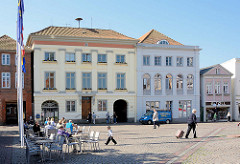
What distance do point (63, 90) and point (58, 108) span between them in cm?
227

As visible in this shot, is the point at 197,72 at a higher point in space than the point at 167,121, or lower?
higher

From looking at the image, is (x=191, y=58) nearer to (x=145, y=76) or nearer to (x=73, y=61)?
(x=145, y=76)

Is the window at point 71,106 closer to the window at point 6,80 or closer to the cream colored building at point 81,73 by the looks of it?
the cream colored building at point 81,73

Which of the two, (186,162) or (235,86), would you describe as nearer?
(186,162)

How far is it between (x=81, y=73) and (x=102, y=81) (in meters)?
2.91

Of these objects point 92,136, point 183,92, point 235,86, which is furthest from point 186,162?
point 235,86

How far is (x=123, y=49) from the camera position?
3912 cm

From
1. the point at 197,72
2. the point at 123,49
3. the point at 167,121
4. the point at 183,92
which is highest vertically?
the point at 123,49

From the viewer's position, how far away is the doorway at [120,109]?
4047 centimetres

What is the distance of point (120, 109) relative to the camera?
41.6 meters

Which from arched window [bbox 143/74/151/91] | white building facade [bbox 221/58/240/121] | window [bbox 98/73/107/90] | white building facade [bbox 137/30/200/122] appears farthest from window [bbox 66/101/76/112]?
white building facade [bbox 221/58/240/121]

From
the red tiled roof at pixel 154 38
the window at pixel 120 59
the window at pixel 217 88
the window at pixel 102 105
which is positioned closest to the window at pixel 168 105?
the window at pixel 217 88

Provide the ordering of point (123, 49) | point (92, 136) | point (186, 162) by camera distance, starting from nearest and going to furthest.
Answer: point (186, 162), point (92, 136), point (123, 49)

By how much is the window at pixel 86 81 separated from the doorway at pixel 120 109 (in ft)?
18.1
